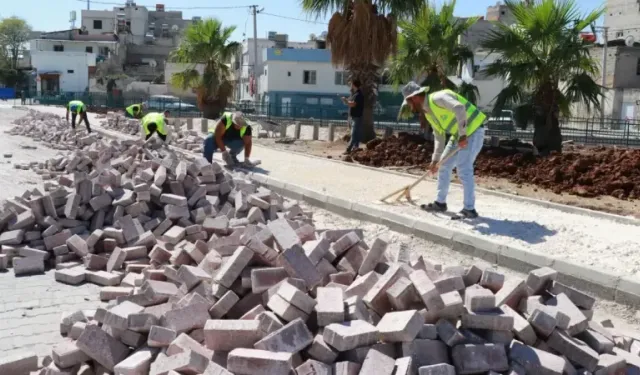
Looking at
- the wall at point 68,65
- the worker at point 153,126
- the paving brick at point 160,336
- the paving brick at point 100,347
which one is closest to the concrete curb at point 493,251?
the paving brick at point 160,336

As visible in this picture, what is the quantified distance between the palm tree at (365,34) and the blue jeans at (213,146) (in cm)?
655

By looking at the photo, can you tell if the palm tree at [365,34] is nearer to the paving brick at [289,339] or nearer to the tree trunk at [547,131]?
the tree trunk at [547,131]

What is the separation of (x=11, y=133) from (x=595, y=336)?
2374 cm

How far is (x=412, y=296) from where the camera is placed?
3854 millimetres

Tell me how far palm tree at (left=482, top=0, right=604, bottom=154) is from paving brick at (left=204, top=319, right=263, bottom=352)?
11.1 m

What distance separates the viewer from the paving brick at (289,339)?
3.50 metres

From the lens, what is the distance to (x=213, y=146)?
11297 mm

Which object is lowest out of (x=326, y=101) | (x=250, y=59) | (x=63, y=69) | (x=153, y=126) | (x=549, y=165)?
(x=549, y=165)

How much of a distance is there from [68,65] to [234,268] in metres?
61.8

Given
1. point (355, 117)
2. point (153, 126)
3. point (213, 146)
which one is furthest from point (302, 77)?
point (213, 146)

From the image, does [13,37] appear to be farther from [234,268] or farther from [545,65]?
[234,268]

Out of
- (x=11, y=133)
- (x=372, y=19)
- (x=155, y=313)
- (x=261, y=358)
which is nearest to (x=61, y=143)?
(x=11, y=133)

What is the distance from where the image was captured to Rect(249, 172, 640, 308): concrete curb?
16.4 ft

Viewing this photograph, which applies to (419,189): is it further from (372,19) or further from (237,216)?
(372,19)
